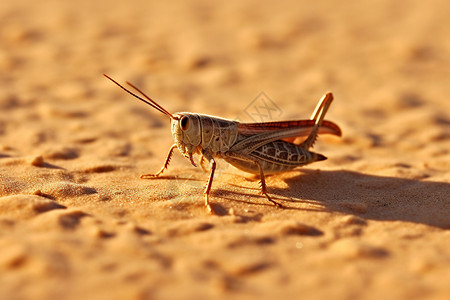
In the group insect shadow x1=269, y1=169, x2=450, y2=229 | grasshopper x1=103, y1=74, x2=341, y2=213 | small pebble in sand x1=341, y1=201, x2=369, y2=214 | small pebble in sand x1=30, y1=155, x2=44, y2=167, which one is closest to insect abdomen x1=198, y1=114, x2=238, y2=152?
grasshopper x1=103, y1=74, x2=341, y2=213

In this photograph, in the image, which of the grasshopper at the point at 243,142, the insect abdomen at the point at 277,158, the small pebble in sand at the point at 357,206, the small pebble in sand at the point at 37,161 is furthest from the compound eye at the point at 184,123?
the small pebble in sand at the point at 37,161

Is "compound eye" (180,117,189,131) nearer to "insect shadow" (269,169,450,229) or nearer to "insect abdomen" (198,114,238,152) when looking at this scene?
"insect abdomen" (198,114,238,152)

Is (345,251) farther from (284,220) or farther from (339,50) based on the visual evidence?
(339,50)

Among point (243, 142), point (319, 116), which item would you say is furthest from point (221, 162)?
point (319, 116)

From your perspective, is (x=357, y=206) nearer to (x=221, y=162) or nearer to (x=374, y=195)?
(x=374, y=195)

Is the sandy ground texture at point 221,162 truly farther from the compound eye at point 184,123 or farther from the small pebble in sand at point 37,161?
the compound eye at point 184,123

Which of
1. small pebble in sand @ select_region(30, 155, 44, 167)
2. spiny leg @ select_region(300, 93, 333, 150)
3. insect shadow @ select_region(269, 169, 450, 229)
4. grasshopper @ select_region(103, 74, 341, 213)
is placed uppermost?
spiny leg @ select_region(300, 93, 333, 150)
